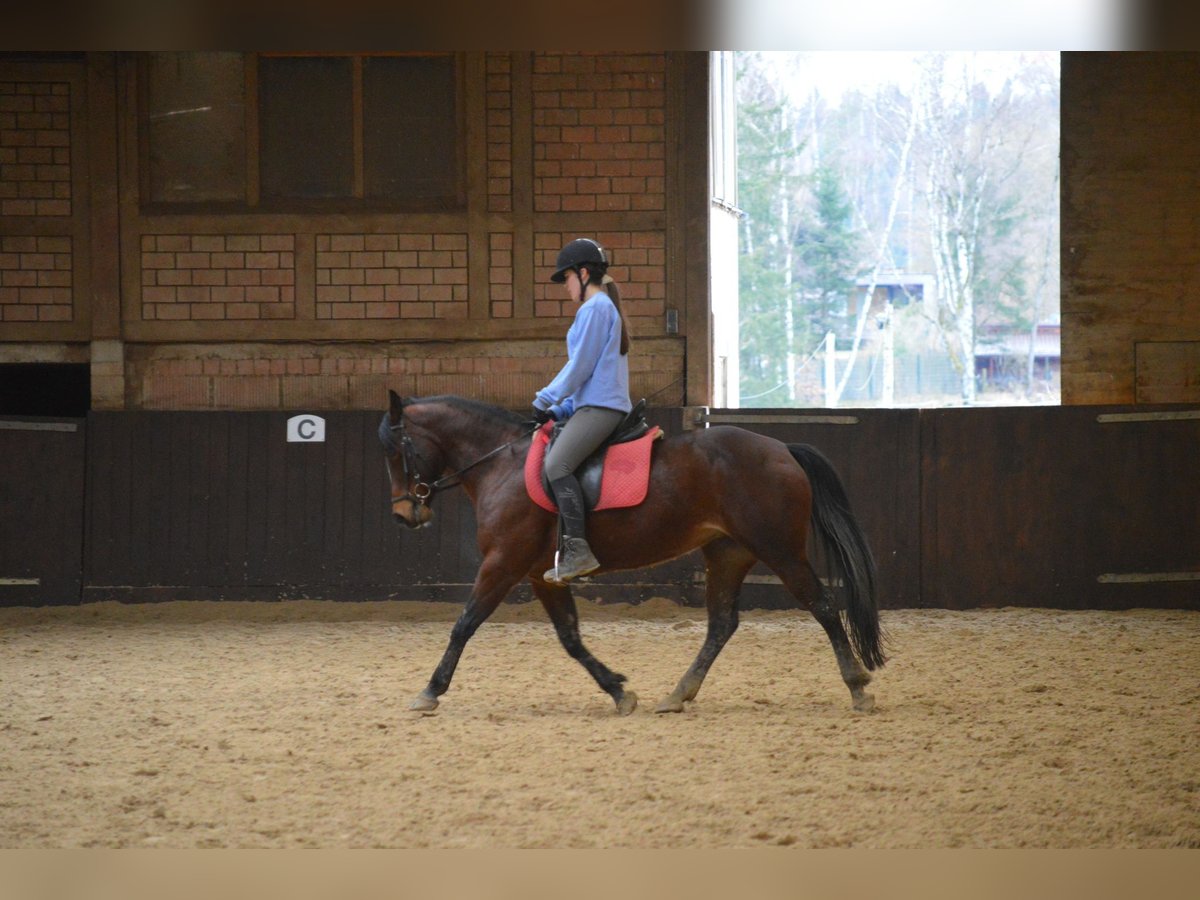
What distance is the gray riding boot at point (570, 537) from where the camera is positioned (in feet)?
19.0

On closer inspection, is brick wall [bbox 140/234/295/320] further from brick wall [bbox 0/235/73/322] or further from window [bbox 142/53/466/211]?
brick wall [bbox 0/235/73/322]

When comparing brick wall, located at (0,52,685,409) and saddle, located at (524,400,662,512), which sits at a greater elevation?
brick wall, located at (0,52,685,409)

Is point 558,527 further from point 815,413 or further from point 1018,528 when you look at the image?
point 1018,528

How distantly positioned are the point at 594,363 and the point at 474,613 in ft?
4.32

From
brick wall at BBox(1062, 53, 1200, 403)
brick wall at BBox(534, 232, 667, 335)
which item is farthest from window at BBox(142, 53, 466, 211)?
brick wall at BBox(1062, 53, 1200, 403)

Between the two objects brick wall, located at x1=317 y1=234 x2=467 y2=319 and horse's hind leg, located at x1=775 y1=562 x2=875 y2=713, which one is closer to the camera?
horse's hind leg, located at x1=775 y1=562 x2=875 y2=713

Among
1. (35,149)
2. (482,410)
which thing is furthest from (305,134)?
(482,410)

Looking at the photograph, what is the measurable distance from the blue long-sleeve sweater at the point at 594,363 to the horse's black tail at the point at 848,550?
0.96 metres

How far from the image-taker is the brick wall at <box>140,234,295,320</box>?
32.7ft

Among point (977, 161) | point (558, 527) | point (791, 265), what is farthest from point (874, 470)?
point (977, 161)

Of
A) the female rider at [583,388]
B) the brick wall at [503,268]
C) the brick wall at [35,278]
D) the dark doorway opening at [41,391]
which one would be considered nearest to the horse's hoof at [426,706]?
the female rider at [583,388]

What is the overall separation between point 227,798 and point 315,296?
6.18 meters

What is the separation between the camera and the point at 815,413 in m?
9.66

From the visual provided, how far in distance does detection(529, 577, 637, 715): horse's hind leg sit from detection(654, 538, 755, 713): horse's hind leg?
0.20 meters
